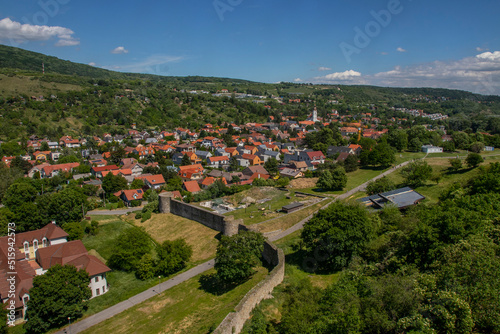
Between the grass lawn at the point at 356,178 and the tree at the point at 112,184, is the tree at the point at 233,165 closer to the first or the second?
the grass lawn at the point at 356,178

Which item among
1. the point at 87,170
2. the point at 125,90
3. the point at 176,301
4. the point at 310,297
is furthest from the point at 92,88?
the point at 310,297

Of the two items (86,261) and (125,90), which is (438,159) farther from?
(125,90)

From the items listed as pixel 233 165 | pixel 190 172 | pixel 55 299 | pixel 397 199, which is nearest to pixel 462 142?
pixel 397 199

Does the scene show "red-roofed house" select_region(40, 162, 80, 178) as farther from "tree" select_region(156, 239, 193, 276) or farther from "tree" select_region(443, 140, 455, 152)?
"tree" select_region(443, 140, 455, 152)

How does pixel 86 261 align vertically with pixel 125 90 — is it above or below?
below

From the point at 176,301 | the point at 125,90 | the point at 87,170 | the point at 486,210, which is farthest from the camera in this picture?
the point at 125,90

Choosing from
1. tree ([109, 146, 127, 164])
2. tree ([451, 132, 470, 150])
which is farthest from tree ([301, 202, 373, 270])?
tree ([109, 146, 127, 164])

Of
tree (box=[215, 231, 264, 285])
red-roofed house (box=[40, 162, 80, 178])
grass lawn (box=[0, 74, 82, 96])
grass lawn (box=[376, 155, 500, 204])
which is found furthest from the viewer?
grass lawn (box=[0, 74, 82, 96])
